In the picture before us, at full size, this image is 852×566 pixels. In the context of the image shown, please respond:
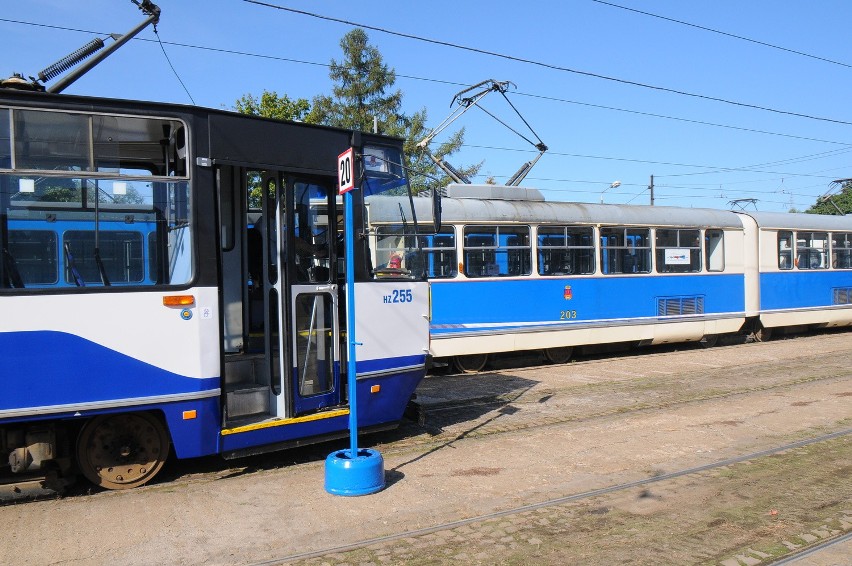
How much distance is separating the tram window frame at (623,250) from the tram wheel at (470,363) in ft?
10.8

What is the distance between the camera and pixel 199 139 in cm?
609

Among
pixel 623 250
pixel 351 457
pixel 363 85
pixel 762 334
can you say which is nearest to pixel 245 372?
pixel 351 457

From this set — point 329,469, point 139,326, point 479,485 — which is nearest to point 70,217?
point 139,326

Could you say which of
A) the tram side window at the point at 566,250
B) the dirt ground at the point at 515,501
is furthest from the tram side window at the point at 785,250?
the dirt ground at the point at 515,501

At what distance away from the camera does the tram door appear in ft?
22.0

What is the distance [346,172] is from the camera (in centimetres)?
617

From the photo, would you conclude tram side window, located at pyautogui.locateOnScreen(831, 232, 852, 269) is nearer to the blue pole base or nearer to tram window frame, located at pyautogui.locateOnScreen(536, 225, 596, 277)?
tram window frame, located at pyautogui.locateOnScreen(536, 225, 596, 277)

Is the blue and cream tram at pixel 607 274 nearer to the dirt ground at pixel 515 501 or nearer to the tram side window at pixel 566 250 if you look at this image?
the tram side window at pixel 566 250

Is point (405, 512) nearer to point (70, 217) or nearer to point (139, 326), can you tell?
point (139, 326)

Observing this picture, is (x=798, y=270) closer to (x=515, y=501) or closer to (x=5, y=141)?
(x=515, y=501)

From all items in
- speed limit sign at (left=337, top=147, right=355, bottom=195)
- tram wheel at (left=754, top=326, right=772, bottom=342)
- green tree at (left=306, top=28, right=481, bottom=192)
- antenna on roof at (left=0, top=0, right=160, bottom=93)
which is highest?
green tree at (left=306, top=28, right=481, bottom=192)

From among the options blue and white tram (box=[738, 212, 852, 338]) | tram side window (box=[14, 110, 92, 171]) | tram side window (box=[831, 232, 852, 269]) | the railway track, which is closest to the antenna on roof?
tram side window (box=[14, 110, 92, 171])

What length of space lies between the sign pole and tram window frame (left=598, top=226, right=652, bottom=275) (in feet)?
32.3

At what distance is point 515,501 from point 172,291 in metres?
3.24
